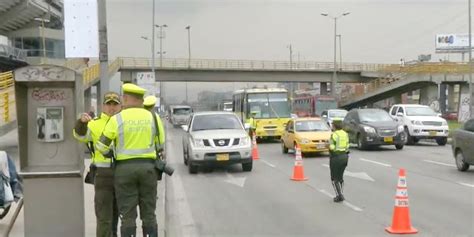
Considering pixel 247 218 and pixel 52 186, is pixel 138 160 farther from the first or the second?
pixel 247 218

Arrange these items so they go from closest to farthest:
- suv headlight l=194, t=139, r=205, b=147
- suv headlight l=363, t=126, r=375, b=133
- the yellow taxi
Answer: suv headlight l=194, t=139, r=205, b=147 → the yellow taxi → suv headlight l=363, t=126, r=375, b=133

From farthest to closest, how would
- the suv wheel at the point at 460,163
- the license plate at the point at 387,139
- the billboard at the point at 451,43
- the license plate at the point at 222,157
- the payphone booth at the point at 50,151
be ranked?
the billboard at the point at 451,43
the license plate at the point at 387,139
the license plate at the point at 222,157
the suv wheel at the point at 460,163
the payphone booth at the point at 50,151

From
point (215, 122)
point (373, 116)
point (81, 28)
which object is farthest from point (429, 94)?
point (81, 28)

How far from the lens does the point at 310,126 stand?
23.2 meters

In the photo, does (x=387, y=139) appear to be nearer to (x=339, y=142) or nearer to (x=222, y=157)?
(x=222, y=157)

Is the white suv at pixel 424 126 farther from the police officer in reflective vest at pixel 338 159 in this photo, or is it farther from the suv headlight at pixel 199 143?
the police officer in reflective vest at pixel 338 159

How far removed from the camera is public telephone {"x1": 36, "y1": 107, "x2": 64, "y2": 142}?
7020 millimetres

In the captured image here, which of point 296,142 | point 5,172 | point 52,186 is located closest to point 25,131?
point 52,186

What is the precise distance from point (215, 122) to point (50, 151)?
1164cm

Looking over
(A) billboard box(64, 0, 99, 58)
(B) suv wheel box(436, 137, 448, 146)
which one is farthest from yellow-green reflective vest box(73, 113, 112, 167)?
(B) suv wheel box(436, 137, 448, 146)

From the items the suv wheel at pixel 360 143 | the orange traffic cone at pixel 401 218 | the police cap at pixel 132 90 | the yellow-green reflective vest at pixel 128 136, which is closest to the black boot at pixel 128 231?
the yellow-green reflective vest at pixel 128 136

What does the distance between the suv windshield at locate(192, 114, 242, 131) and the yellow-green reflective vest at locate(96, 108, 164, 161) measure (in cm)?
1236

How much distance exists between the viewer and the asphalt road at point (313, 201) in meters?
9.10

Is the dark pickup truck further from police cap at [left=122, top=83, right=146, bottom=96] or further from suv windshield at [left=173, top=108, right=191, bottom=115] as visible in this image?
suv windshield at [left=173, top=108, right=191, bottom=115]
